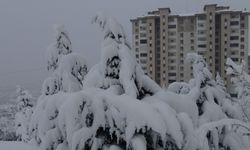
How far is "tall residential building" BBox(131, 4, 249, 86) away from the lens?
49688 mm

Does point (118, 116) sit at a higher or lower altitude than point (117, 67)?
lower

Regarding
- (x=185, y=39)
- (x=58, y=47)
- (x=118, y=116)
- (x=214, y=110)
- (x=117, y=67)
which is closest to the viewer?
(x=118, y=116)

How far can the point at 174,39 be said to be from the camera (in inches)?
2087

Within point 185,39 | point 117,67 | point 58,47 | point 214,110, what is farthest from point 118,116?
point 185,39

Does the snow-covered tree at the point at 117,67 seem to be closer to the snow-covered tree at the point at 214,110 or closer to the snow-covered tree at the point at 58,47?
the snow-covered tree at the point at 214,110

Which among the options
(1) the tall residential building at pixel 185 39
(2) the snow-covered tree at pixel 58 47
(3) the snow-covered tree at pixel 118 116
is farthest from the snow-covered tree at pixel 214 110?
(1) the tall residential building at pixel 185 39

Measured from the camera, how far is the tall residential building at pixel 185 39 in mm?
49688

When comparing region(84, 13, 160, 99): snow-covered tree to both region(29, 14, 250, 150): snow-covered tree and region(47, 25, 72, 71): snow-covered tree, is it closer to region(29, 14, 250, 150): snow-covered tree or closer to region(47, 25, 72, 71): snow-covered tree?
region(29, 14, 250, 150): snow-covered tree

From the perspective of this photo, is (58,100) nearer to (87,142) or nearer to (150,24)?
(87,142)

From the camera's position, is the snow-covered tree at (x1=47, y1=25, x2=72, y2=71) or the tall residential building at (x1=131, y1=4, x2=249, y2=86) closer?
the snow-covered tree at (x1=47, y1=25, x2=72, y2=71)

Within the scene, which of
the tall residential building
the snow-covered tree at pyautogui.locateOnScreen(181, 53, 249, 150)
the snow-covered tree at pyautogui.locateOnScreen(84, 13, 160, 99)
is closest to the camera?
the snow-covered tree at pyautogui.locateOnScreen(84, 13, 160, 99)

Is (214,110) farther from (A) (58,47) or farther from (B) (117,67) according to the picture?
(A) (58,47)

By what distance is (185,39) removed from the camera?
53688 mm

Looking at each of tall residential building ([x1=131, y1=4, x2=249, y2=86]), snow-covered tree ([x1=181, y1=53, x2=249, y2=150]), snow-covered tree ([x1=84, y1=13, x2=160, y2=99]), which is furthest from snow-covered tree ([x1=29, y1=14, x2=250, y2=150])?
tall residential building ([x1=131, y1=4, x2=249, y2=86])
